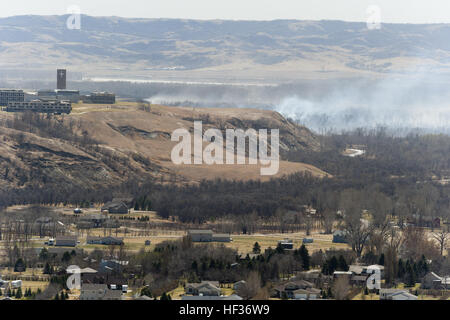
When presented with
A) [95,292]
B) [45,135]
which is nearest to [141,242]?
[95,292]

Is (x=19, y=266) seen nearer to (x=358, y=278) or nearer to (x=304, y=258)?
(x=304, y=258)

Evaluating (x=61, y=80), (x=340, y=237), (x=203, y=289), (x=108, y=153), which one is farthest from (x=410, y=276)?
(x=61, y=80)

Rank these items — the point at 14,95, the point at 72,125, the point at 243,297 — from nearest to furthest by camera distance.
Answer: the point at 243,297 < the point at 72,125 < the point at 14,95

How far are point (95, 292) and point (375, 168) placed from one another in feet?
240

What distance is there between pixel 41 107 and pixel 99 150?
17.8 metres

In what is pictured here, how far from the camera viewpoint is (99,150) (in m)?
116

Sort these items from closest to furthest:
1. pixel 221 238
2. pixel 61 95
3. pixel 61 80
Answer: pixel 221 238
pixel 61 95
pixel 61 80

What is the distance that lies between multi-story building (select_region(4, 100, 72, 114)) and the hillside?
4.81 feet

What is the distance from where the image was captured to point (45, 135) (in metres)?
117

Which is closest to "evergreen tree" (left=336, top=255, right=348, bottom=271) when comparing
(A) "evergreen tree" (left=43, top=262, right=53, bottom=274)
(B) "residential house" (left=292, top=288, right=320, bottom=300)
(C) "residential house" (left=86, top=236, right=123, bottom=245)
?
(B) "residential house" (left=292, top=288, right=320, bottom=300)

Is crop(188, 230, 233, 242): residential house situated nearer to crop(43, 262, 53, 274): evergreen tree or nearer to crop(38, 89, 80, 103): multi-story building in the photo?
crop(43, 262, 53, 274): evergreen tree

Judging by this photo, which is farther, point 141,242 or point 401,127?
point 401,127

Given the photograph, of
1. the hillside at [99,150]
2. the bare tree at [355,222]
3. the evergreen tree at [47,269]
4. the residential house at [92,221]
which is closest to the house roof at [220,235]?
the bare tree at [355,222]
